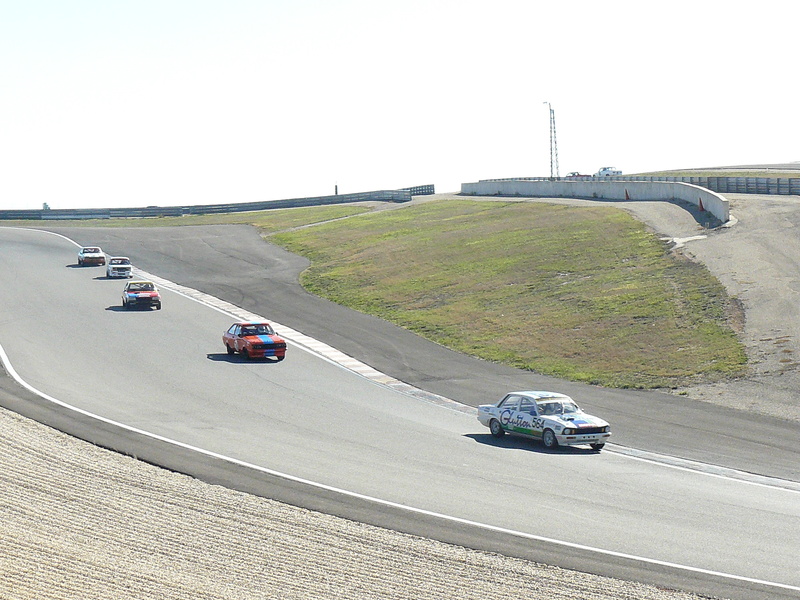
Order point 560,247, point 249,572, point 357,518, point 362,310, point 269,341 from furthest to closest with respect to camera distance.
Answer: point 560,247, point 362,310, point 269,341, point 357,518, point 249,572

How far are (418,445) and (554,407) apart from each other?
381cm

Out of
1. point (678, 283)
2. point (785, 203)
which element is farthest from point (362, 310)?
point (785, 203)

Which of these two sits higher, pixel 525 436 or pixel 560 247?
pixel 560 247

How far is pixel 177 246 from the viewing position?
73500 mm

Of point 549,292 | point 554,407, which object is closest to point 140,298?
point 549,292

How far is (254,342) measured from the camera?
3631 centimetres

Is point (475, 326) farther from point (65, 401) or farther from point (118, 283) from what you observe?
point (118, 283)

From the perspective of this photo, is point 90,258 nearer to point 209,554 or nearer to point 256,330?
point 256,330

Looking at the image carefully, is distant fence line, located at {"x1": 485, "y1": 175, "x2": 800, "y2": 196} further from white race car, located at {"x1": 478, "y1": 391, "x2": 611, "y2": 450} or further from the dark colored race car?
white race car, located at {"x1": 478, "y1": 391, "x2": 611, "y2": 450}

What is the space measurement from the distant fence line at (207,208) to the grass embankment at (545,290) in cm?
2454

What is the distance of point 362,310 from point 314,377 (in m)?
15.0

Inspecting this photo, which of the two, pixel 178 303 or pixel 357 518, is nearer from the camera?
pixel 357 518

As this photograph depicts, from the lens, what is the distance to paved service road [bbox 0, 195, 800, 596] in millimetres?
16984

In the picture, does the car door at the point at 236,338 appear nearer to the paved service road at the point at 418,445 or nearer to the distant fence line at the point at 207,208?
the paved service road at the point at 418,445
